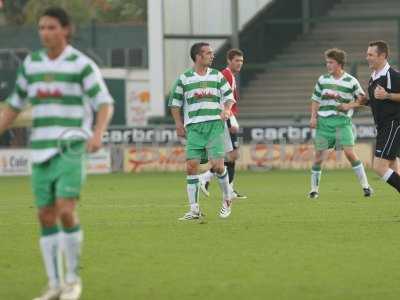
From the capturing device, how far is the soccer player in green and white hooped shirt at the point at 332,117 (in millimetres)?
20594

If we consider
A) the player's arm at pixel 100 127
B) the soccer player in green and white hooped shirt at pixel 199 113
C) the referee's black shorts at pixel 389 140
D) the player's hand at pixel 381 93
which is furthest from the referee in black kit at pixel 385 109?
the player's arm at pixel 100 127

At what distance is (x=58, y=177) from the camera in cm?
963

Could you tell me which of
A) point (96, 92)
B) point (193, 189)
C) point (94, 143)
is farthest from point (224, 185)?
point (94, 143)

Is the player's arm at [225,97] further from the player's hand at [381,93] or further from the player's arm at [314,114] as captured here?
the player's arm at [314,114]

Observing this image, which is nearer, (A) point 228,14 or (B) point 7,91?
(A) point 228,14

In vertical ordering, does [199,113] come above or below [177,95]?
below

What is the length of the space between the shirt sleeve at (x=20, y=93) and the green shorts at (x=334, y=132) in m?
11.4

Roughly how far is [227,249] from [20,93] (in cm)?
348

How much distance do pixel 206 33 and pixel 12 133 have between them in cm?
685

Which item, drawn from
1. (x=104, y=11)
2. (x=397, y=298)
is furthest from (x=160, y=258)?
(x=104, y=11)

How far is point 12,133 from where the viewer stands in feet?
131

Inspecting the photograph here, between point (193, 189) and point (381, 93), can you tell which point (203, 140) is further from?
point (381, 93)

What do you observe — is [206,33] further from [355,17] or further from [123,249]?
[123,249]

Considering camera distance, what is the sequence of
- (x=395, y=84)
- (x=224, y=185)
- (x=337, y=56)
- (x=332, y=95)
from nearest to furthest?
(x=395, y=84)
(x=224, y=185)
(x=337, y=56)
(x=332, y=95)
